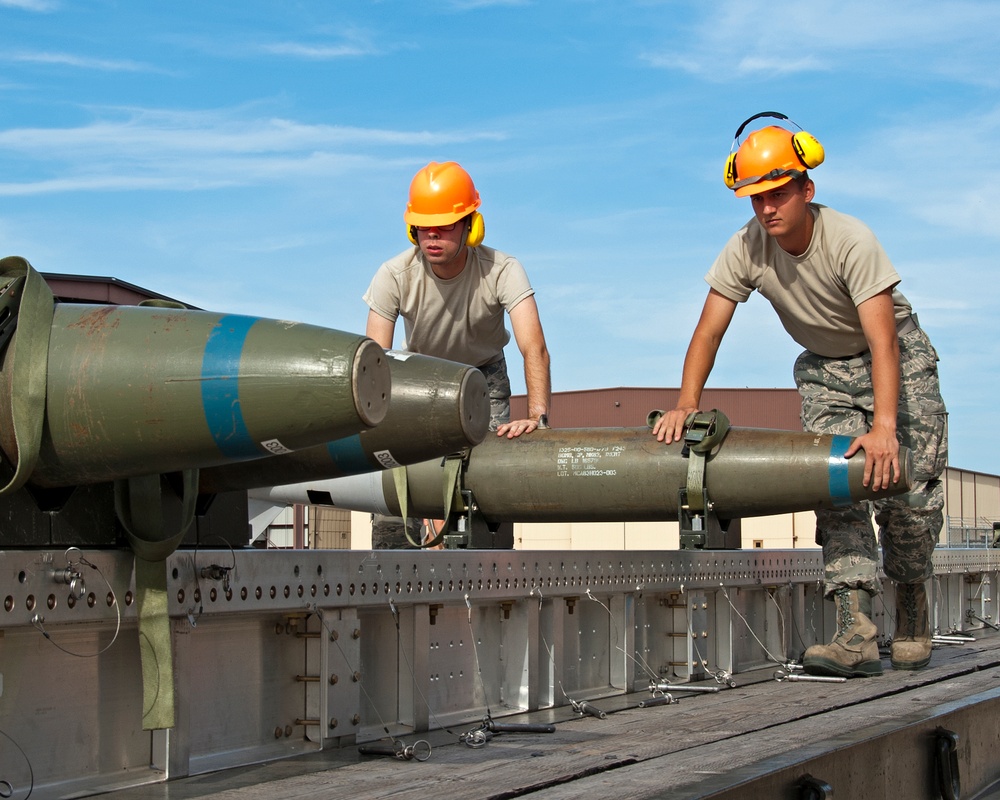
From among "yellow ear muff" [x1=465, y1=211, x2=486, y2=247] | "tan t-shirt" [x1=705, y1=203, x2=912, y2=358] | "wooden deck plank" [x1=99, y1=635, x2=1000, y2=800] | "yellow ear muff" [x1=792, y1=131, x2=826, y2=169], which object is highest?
"yellow ear muff" [x1=792, y1=131, x2=826, y2=169]

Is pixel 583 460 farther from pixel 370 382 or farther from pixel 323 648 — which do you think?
pixel 370 382

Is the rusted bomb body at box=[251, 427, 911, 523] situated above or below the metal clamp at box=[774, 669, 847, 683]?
above

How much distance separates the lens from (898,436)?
20.7 ft

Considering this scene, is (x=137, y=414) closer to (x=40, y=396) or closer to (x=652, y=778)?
(x=40, y=396)

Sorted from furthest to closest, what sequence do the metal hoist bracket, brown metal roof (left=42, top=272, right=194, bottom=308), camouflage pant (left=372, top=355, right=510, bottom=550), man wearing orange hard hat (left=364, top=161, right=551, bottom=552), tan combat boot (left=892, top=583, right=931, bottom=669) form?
brown metal roof (left=42, top=272, right=194, bottom=308)
camouflage pant (left=372, top=355, right=510, bottom=550)
tan combat boot (left=892, top=583, right=931, bottom=669)
man wearing orange hard hat (left=364, top=161, right=551, bottom=552)
the metal hoist bracket

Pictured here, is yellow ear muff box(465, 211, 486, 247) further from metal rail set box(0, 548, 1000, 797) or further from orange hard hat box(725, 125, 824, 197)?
metal rail set box(0, 548, 1000, 797)

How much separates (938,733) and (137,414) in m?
2.59

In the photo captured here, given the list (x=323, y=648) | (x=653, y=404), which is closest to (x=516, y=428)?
(x=323, y=648)

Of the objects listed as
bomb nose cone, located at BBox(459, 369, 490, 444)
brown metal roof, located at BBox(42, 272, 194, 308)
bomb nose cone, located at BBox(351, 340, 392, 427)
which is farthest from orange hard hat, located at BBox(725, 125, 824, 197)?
brown metal roof, located at BBox(42, 272, 194, 308)

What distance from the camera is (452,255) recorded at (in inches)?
254

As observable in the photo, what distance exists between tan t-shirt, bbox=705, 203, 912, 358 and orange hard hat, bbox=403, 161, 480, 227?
127cm

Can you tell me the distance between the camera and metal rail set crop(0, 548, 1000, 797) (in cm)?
288

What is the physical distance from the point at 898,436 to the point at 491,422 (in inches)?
85.0

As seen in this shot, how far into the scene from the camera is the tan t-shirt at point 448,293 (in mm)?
6621
